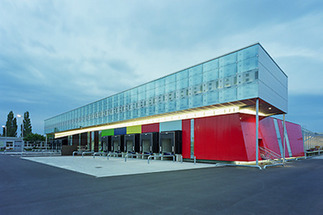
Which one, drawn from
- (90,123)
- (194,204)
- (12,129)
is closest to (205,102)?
(194,204)

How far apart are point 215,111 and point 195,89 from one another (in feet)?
9.64

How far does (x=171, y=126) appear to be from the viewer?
24375 millimetres

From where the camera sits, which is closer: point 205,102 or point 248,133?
point 248,133

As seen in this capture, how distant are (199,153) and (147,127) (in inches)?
354

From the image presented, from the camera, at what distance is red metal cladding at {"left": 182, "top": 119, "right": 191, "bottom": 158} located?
72.6ft

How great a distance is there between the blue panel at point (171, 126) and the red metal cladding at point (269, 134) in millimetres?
8408

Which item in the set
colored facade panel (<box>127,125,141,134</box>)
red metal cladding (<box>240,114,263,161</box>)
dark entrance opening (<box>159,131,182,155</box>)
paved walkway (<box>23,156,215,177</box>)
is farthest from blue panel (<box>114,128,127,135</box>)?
red metal cladding (<box>240,114,263,161</box>)

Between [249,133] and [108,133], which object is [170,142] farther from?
[108,133]

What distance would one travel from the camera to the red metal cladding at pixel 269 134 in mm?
23983

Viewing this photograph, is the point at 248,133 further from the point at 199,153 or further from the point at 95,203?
the point at 95,203

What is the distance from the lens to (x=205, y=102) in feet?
68.0

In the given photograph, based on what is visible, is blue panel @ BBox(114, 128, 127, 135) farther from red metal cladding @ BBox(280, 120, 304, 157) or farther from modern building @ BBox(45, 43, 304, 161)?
red metal cladding @ BBox(280, 120, 304, 157)

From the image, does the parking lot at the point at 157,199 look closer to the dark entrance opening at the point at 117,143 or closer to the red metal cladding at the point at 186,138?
the red metal cladding at the point at 186,138

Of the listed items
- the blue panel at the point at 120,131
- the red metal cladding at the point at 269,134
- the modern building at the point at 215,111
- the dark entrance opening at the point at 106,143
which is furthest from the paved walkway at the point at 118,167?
the dark entrance opening at the point at 106,143
